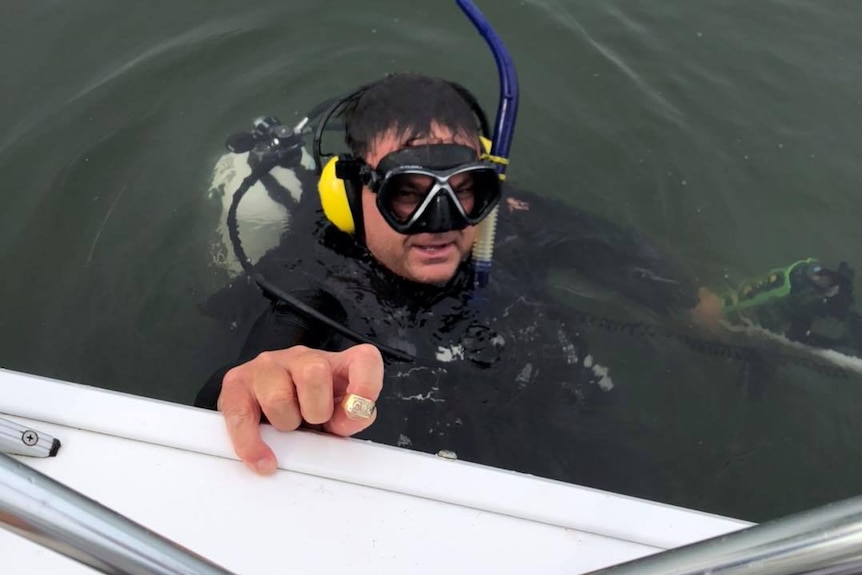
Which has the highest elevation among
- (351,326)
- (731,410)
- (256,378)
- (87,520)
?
(87,520)

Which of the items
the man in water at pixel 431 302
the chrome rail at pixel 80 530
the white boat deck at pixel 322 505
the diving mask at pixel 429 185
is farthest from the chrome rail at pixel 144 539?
the diving mask at pixel 429 185

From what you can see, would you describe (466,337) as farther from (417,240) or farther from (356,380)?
(356,380)

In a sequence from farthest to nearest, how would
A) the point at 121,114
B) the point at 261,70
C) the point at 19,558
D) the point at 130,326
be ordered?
the point at 261,70 < the point at 121,114 < the point at 130,326 < the point at 19,558

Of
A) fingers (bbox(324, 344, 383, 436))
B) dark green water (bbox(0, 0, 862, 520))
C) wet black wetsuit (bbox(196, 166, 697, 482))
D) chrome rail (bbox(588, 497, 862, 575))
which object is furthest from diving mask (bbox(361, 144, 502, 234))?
chrome rail (bbox(588, 497, 862, 575))

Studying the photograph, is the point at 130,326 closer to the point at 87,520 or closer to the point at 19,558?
the point at 19,558

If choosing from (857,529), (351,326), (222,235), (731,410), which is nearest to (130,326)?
(222,235)

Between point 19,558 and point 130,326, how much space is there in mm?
1847

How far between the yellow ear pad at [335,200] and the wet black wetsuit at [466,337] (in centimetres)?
18

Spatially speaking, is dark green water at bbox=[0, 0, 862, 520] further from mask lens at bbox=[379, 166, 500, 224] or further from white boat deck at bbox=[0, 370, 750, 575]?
white boat deck at bbox=[0, 370, 750, 575]

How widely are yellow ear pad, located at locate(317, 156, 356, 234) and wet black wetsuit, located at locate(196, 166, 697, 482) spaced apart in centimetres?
18

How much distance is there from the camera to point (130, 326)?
8.86 ft

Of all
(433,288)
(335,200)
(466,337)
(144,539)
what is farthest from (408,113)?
(144,539)

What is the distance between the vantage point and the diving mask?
2006 millimetres

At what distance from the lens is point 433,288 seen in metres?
2.38
